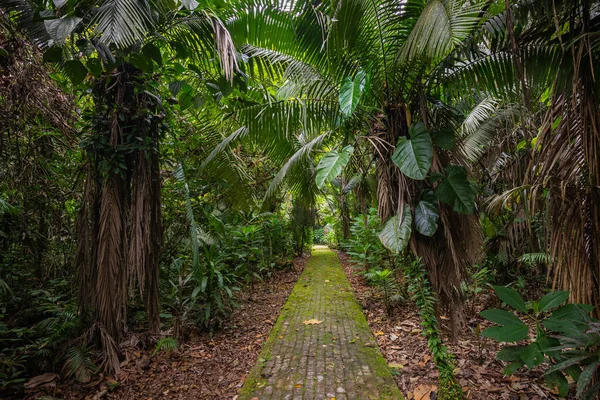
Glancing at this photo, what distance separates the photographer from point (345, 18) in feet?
7.41

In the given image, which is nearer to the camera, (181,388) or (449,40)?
(449,40)

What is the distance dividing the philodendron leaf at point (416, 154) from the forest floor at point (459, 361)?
5.25ft

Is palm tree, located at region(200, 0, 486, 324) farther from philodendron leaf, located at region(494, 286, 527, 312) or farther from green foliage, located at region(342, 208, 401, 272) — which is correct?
green foliage, located at region(342, 208, 401, 272)

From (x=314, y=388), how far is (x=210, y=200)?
304 cm

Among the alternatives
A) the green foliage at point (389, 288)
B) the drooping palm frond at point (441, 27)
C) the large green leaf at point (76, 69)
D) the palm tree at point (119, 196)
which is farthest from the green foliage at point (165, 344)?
the drooping palm frond at point (441, 27)

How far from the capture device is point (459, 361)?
8.49ft

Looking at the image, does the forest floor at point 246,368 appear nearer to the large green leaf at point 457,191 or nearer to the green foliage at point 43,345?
the green foliage at point 43,345

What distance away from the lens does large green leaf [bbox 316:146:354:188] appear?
2635mm

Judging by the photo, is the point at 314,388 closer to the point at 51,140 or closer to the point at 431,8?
the point at 431,8

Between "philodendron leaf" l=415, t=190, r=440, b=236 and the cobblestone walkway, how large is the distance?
124 cm

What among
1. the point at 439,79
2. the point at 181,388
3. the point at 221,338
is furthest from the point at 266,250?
the point at 439,79

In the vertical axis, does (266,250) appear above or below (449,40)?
below

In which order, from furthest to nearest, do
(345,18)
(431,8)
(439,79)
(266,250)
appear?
1. (266,250)
2. (439,79)
3. (345,18)
4. (431,8)

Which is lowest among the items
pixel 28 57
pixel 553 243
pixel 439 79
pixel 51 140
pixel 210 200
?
pixel 553 243
